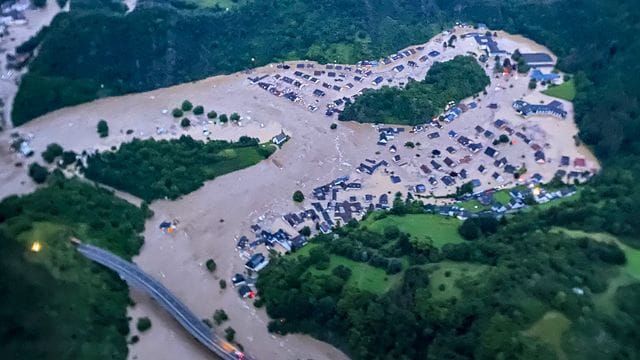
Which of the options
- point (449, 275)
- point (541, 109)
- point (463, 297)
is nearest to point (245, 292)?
point (449, 275)

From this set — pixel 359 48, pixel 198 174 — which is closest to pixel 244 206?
pixel 198 174

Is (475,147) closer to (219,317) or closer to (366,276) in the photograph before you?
(366,276)

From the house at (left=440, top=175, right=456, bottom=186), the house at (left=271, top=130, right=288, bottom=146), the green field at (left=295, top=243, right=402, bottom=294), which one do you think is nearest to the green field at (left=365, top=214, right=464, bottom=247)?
the green field at (left=295, top=243, right=402, bottom=294)

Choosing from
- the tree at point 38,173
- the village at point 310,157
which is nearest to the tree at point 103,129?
the village at point 310,157

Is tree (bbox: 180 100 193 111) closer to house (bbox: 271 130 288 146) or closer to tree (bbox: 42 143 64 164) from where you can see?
house (bbox: 271 130 288 146)

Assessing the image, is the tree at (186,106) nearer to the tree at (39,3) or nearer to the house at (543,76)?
the tree at (39,3)
